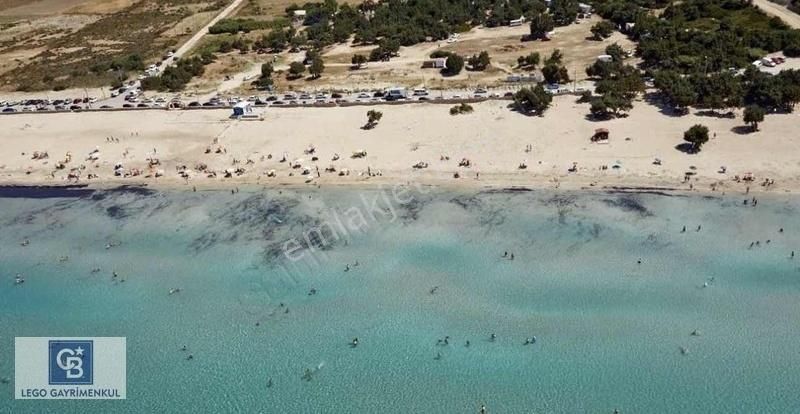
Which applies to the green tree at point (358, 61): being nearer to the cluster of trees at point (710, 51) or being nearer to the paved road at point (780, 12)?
the cluster of trees at point (710, 51)

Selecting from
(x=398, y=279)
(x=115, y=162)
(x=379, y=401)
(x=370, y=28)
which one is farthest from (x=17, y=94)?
(x=379, y=401)

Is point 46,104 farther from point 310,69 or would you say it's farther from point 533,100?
point 533,100

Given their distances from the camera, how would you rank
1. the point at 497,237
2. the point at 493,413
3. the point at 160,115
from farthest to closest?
1. the point at 160,115
2. the point at 497,237
3. the point at 493,413

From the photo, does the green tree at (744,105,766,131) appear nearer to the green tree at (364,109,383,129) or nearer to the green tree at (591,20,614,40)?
the green tree at (591,20,614,40)

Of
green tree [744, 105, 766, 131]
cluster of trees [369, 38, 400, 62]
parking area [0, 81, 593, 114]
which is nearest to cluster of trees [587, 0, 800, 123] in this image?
green tree [744, 105, 766, 131]

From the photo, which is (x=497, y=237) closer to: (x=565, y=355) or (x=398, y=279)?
(x=398, y=279)

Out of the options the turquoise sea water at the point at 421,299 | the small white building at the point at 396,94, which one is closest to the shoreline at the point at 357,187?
the turquoise sea water at the point at 421,299

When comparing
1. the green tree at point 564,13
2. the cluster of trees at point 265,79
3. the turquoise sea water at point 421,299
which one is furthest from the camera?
the green tree at point 564,13
